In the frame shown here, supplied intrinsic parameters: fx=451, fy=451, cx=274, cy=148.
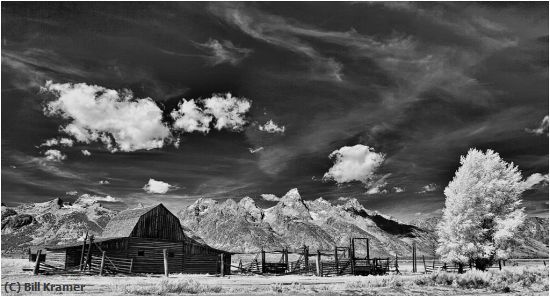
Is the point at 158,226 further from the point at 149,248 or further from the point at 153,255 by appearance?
the point at 153,255

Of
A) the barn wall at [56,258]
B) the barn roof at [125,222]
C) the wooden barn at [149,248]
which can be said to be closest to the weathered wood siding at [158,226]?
the wooden barn at [149,248]

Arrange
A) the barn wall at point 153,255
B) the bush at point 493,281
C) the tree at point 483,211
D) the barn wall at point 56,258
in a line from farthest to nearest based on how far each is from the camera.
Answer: the barn wall at point 56,258, the barn wall at point 153,255, the tree at point 483,211, the bush at point 493,281

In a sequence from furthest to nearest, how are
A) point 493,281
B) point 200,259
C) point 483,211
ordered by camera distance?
point 200,259, point 483,211, point 493,281

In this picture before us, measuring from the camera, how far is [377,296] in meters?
20.1

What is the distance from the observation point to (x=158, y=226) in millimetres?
45156

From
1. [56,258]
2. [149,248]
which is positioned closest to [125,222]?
[149,248]

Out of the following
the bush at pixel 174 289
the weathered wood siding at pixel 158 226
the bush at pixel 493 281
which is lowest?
the bush at pixel 493 281

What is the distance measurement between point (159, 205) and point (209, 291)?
27.3m

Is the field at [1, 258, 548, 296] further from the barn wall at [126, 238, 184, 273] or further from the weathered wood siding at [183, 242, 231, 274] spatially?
the weathered wood siding at [183, 242, 231, 274]

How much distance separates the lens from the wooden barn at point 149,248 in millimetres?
40656

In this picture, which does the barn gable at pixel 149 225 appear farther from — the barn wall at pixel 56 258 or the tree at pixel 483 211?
the tree at pixel 483 211

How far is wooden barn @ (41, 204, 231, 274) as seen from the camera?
40.7m

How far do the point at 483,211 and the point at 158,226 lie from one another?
97.9ft

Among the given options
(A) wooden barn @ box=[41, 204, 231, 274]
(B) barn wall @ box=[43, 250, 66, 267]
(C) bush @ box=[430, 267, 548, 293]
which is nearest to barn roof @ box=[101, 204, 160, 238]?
(A) wooden barn @ box=[41, 204, 231, 274]
